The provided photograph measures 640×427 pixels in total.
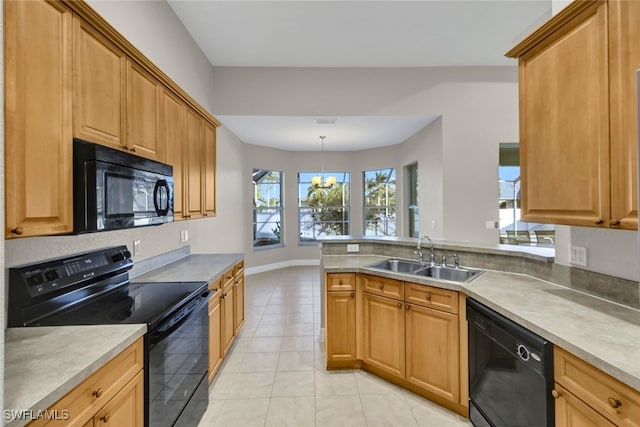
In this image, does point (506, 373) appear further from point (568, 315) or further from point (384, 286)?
point (384, 286)

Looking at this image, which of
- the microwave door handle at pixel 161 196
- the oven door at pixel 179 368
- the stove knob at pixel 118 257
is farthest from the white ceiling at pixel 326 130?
the oven door at pixel 179 368

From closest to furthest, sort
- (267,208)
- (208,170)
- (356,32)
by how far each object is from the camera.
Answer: (208,170) → (356,32) → (267,208)

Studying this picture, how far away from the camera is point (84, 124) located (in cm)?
149

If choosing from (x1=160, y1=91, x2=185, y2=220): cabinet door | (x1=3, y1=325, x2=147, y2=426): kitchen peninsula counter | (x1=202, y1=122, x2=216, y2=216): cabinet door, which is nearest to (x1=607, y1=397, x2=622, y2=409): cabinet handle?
(x1=3, y1=325, x2=147, y2=426): kitchen peninsula counter

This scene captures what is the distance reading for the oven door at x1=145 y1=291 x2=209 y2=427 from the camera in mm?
1439

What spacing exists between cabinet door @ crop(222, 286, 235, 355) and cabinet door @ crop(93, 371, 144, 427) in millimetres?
1241

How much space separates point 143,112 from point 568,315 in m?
2.87

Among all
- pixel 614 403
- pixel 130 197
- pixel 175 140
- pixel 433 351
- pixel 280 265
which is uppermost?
pixel 175 140

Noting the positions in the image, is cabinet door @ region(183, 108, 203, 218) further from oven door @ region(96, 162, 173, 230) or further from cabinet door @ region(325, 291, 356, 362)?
cabinet door @ region(325, 291, 356, 362)

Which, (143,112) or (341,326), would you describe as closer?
(143,112)

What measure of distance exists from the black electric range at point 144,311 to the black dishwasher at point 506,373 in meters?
1.81

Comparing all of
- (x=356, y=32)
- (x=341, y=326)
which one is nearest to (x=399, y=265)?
(x=341, y=326)

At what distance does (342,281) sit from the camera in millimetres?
2584

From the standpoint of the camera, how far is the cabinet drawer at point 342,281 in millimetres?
2580
